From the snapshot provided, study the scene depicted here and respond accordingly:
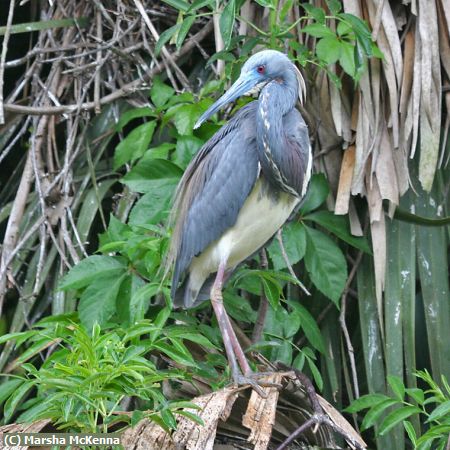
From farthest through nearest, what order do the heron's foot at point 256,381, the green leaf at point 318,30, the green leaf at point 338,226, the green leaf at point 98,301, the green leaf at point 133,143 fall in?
the green leaf at point 133,143
the green leaf at point 338,226
the green leaf at point 318,30
the green leaf at point 98,301
the heron's foot at point 256,381

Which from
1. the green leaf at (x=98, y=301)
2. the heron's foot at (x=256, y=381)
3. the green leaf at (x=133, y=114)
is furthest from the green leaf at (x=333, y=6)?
the heron's foot at (x=256, y=381)

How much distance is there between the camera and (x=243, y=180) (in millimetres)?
3467

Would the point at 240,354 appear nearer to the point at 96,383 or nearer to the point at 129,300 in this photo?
the point at 129,300

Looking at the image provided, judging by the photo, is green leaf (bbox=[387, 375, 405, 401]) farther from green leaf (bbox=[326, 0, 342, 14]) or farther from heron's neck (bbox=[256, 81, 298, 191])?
green leaf (bbox=[326, 0, 342, 14])

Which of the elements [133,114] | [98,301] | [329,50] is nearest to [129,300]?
[98,301]

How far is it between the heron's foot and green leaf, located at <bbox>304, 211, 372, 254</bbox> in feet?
2.42

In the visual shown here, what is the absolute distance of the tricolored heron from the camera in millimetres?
3434

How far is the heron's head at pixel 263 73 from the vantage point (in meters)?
3.56

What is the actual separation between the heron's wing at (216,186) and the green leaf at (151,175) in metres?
0.12

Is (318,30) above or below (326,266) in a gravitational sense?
above

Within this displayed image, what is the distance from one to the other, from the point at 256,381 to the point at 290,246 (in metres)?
0.73

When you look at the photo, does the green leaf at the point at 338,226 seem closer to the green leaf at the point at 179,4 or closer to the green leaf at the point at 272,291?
the green leaf at the point at 272,291

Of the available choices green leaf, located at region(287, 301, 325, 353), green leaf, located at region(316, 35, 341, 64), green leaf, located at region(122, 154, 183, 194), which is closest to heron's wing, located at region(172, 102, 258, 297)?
green leaf, located at region(122, 154, 183, 194)

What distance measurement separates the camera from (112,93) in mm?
4301
